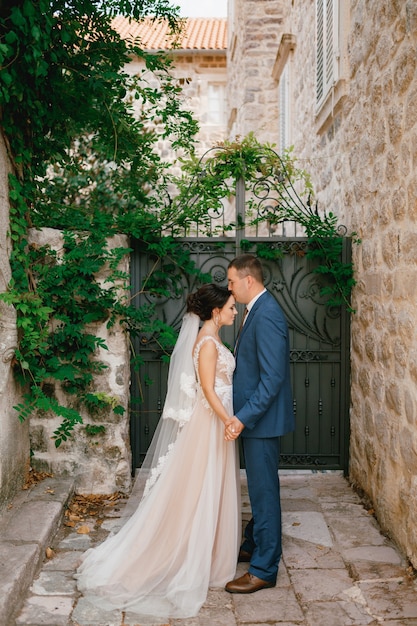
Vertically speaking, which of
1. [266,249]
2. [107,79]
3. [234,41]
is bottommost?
[266,249]

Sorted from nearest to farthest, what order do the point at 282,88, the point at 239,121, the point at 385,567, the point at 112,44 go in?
the point at 385,567 → the point at 112,44 → the point at 282,88 → the point at 239,121

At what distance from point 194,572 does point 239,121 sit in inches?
391

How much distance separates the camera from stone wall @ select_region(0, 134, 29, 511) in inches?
164

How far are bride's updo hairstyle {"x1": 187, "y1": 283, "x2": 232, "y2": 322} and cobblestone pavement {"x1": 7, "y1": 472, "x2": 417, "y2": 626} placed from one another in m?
1.41

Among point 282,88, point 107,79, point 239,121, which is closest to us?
point 107,79

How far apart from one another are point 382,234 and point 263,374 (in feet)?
5.23

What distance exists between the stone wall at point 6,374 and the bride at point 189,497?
0.86 metres

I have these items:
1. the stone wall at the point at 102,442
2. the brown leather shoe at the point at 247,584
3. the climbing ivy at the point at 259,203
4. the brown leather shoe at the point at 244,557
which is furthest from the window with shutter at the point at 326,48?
the brown leather shoe at the point at 247,584

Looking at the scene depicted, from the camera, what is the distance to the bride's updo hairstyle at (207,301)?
3.74m

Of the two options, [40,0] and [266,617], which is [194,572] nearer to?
[266,617]

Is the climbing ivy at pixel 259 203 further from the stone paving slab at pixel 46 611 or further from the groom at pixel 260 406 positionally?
the stone paving slab at pixel 46 611

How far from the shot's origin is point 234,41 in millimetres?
13320

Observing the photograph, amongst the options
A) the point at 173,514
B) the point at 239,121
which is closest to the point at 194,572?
the point at 173,514

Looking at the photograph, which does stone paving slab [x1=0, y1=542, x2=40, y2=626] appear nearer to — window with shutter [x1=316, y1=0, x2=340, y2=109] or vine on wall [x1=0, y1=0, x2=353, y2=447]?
vine on wall [x1=0, y1=0, x2=353, y2=447]
